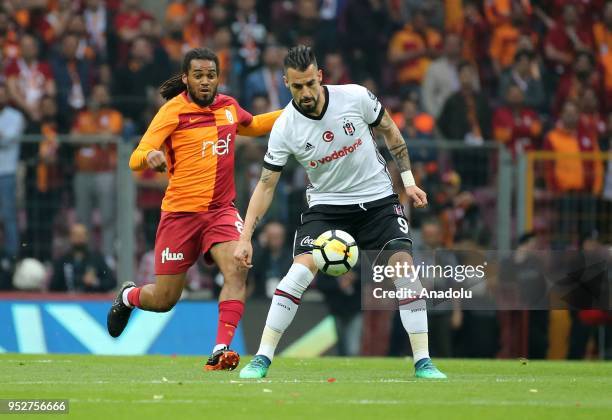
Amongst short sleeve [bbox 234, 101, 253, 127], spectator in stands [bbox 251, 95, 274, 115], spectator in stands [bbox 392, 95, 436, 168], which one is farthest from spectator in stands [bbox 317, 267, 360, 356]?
short sleeve [bbox 234, 101, 253, 127]

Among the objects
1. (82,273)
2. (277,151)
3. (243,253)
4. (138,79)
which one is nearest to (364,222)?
(277,151)

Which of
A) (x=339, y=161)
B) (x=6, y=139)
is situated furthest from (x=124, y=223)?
(x=339, y=161)

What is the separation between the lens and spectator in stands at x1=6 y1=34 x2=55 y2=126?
63.1 ft

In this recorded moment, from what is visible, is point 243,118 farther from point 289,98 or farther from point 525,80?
point 525,80

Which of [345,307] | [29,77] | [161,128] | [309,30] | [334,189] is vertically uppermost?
[309,30]

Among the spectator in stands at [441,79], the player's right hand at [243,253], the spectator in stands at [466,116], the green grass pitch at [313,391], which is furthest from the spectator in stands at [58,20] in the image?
the player's right hand at [243,253]

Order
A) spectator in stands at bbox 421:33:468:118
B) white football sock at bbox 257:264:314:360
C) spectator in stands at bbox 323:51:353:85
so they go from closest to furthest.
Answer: white football sock at bbox 257:264:314:360 < spectator in stands at bbox 323:51:353:85 < spectator in stands at bbox 421:33:468:118

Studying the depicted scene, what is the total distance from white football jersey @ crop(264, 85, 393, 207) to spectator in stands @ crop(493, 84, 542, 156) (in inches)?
361

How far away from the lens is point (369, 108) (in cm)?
1112

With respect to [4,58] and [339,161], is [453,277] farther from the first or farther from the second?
[4,58]

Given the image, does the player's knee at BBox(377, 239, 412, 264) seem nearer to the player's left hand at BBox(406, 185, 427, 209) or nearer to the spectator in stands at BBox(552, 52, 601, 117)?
the player's left hand at BBox(406, 185, 427, 209)

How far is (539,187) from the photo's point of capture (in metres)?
18.3

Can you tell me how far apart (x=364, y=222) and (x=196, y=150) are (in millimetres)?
1992

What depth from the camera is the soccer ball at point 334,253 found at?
35.4ft
